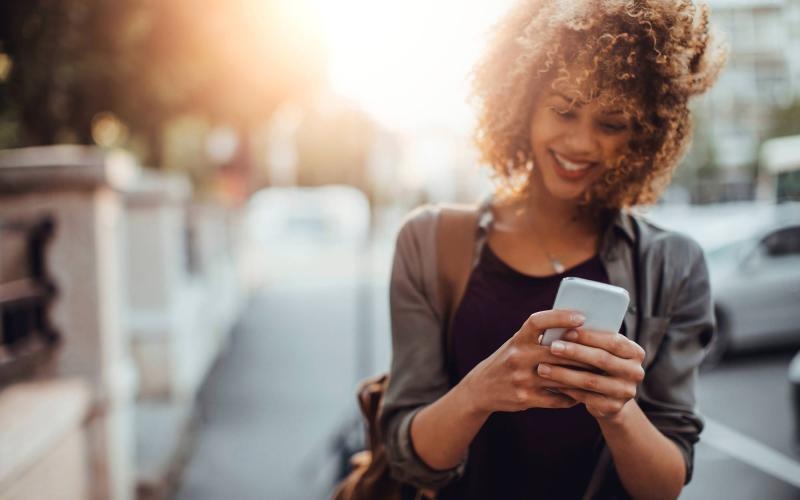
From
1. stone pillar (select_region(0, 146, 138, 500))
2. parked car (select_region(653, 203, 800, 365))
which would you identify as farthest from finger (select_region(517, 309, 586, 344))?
parked car (select_region(653, 203, 800, 365))

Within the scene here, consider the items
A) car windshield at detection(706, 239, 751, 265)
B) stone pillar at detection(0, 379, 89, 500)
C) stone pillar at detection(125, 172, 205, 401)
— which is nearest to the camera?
stone pillar at detection(0, 379, 89, 500)

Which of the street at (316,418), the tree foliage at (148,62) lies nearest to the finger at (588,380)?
the street at (316,418)

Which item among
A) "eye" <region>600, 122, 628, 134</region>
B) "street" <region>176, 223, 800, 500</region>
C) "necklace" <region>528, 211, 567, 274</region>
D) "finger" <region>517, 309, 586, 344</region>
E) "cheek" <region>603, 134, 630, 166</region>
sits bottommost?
"street" <region>176, 223, 800, 500</region>

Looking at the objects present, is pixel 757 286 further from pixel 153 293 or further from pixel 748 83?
pixel 153 293

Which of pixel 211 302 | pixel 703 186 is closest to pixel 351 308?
pixel 211 302

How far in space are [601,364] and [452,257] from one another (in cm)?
54

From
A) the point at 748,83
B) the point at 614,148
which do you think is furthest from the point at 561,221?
the point at 748,83

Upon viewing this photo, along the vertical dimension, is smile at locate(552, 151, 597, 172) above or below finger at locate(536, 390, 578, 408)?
above

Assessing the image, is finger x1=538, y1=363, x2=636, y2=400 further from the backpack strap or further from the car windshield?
the car windshield

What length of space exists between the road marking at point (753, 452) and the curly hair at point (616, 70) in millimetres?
3580

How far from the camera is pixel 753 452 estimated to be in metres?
5.23

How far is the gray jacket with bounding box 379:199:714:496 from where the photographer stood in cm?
154

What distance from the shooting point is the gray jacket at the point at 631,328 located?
154 cm

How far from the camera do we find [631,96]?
146 centimetres
